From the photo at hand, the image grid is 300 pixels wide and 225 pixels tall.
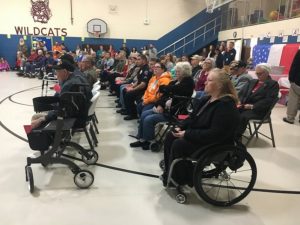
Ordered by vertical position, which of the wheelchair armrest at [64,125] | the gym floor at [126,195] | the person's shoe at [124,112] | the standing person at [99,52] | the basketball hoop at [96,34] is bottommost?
the gym floor at [126,195]

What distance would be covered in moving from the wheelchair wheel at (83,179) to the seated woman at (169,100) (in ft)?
3.49

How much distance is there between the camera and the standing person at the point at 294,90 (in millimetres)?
4862

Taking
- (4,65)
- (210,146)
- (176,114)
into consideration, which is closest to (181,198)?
(210,146)

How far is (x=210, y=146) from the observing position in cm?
216

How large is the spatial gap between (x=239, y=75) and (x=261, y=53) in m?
5.20

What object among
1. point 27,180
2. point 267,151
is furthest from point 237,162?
point 27,180

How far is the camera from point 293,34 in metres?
7.55

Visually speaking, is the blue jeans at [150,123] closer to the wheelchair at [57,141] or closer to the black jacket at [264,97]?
the wheelchair at [57,141]

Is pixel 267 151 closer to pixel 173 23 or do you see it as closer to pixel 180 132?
→ pixel 180 132

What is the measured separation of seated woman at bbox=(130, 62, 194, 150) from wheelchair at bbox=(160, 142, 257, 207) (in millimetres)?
996

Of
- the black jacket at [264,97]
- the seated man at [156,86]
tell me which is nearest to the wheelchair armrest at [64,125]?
the seated man at [156,86]

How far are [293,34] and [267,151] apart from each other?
5.24 meters

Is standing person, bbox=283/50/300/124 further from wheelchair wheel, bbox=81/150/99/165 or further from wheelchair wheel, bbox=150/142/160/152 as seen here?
wheelchair wheel, bbox=81/150/99/165

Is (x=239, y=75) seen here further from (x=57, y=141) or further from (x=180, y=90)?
(x=57, y=141)
